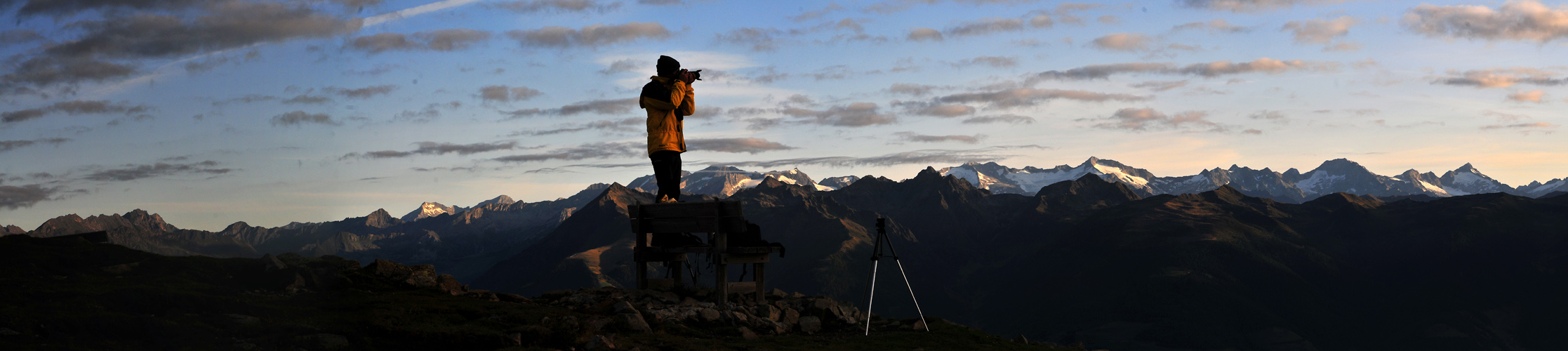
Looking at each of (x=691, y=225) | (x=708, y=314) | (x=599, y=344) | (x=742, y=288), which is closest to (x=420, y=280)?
(x=691, y=225)

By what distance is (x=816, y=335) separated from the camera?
25.0m

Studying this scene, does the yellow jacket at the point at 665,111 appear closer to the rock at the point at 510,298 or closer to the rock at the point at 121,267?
the rock at the point at 510,298

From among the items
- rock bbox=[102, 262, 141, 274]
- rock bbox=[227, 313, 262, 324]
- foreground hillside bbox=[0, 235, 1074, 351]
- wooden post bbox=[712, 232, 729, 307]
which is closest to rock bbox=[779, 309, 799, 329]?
foreground hillside bbox=[0, 235, 1074, 351]

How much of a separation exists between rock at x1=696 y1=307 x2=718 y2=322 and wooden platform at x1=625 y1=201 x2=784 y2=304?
1.27 m

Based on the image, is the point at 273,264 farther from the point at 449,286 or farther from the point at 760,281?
the point at 760,281

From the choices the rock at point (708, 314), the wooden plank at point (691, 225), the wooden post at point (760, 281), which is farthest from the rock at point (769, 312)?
the wooden plank at point (691, 225)

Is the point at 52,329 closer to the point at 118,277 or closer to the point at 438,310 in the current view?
the point at 118,277

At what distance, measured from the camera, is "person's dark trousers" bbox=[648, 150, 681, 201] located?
2678 cm

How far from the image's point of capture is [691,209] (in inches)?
1070

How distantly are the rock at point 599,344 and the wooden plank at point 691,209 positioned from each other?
8.03 metres

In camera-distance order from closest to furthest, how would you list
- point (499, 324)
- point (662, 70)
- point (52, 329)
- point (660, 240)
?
point (52, 329) → point (499, 324) → point (662, 70) → point (660, 240)

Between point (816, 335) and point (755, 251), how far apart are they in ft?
12.2

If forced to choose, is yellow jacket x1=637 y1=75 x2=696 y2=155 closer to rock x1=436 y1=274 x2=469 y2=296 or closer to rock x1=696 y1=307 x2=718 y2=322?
rock x1=696 y1=307 x2=718 y2=322

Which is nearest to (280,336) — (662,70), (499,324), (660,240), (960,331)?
(499,324)
